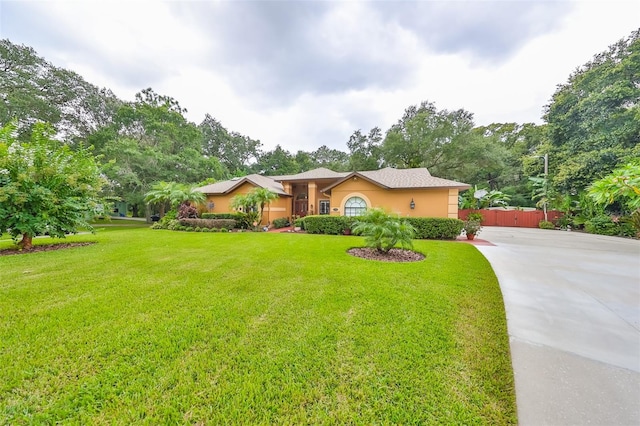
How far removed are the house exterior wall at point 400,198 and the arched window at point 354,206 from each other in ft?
0.68

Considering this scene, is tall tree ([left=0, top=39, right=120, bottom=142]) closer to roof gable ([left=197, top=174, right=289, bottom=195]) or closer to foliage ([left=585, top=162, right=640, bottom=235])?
roof gable ([left=197, top=174, right=289, bottom=195])

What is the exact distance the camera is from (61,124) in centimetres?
2048

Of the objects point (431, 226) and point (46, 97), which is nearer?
point (431, 226)

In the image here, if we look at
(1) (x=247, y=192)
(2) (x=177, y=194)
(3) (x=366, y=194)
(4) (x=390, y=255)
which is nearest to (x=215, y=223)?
(1) (x=247, y=192)

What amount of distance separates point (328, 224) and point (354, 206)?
2912 mm

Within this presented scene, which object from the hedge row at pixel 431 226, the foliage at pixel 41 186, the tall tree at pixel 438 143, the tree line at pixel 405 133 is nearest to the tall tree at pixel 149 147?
the tree line at pixel 405 133

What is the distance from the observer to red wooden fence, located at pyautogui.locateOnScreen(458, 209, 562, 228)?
2002 cm

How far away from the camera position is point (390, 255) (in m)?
8.01

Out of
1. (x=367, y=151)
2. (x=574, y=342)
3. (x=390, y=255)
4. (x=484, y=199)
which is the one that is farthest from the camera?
(x=367, y=151)

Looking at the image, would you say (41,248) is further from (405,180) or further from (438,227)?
(405,180)

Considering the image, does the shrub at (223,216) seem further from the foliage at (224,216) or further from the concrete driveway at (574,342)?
the concrete driveway at (574,342)

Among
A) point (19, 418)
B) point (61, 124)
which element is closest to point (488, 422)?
point (19, 418)

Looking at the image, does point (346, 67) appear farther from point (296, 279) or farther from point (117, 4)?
point (296, 279)

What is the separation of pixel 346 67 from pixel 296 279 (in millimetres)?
13288
